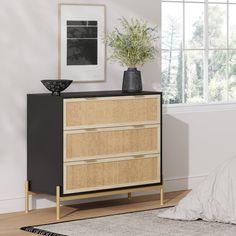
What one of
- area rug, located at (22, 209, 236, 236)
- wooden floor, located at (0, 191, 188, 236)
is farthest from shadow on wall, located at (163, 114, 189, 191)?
area rug, located at (22, 209, 236, 236)

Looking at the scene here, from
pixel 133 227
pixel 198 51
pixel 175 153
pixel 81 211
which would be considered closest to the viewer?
pixel 133 227

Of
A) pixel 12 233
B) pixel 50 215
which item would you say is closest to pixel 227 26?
pixel 50 215

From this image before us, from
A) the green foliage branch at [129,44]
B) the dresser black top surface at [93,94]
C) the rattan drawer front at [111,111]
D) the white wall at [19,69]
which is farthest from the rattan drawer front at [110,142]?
the green foliage branch at [129,44]

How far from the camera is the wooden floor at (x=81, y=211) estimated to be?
6.61m

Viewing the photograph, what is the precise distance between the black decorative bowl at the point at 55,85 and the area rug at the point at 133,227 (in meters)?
1.11

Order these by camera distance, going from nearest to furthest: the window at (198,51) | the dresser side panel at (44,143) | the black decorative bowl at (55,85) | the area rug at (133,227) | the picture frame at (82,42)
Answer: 1. the area rug at (133,227)
2. the dresser side panel at (44,143)
3. the black decorative bowl at (55,85)
4. the picture frame at (82,42)
5. the window at (198,51)

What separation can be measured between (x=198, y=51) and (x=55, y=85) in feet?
6.89

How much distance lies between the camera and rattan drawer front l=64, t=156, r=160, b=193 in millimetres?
6824

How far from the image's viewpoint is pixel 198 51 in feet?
27.8

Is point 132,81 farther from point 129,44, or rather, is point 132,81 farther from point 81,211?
point 81,211

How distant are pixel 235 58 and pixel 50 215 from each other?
2899 mm

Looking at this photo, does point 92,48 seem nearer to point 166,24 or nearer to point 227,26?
point 166,24

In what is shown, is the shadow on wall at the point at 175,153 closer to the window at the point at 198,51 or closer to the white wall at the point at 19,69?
the window at the point at 198,51

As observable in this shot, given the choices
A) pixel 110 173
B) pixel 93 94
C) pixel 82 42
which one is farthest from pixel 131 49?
pixel 110 173
